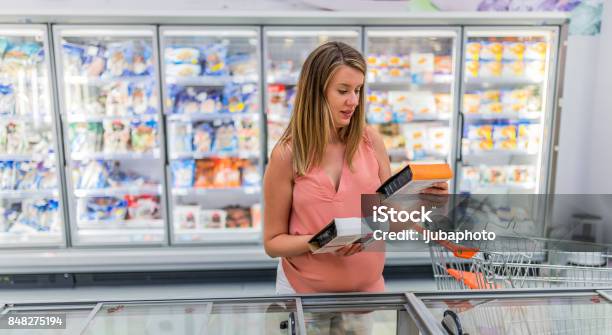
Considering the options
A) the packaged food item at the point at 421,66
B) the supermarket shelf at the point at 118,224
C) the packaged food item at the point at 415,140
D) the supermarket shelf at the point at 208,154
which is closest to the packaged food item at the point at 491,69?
the packaged food item at the point at 421,66

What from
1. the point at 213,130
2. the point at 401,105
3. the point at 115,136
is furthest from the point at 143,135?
the point at 401,105

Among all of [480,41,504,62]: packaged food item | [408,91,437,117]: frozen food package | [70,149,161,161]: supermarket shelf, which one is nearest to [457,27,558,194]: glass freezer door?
[480,41,504,62]: packaged food item

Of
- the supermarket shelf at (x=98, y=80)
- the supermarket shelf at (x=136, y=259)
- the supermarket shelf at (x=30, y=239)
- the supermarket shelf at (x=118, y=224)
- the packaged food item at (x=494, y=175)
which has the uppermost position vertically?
the supermarket shelf at (x=98, y=80)

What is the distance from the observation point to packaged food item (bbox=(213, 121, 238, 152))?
3533 millimetres

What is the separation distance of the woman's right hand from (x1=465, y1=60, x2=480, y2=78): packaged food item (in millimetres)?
2801

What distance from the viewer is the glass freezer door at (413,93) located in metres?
3.50

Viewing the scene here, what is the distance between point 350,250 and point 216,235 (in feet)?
8.31

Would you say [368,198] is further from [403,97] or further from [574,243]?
[403,97]

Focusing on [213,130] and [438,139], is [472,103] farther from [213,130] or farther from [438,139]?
[213,130]

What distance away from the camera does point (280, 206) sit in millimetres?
1352

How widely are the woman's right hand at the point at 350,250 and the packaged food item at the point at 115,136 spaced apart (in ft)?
9.13

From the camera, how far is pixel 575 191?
12.6 feet

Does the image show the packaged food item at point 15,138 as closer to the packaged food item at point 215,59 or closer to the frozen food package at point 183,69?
the frozen food package at point 183,69

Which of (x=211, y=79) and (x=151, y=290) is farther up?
(x=211, y=79)
